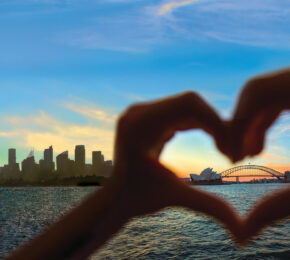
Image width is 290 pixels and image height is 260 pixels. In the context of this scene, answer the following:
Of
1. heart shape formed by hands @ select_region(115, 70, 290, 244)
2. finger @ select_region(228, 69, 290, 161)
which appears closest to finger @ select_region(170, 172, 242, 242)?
heart shape formed by hands @ select_region(115, 70, 290, 244)

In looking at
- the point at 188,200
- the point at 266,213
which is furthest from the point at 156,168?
the point at 266,213

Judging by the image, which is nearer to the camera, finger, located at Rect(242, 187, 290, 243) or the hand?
the hand

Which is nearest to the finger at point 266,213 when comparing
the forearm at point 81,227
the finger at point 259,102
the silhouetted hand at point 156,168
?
the silhouetted hand at point 156,168

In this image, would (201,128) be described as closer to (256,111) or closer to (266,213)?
(256,111)

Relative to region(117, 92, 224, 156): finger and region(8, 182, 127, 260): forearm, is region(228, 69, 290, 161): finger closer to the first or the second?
region(117, 92, 224, 156): finger

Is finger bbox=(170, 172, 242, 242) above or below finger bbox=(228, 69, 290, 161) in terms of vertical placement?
below

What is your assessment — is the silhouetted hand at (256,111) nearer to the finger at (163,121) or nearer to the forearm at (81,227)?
the finger at (163,121)
